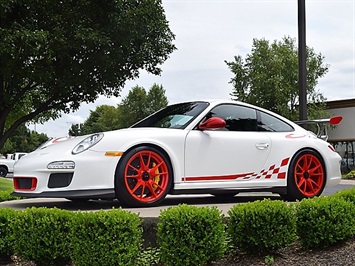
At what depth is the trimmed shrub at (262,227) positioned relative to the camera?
4211 millimetres

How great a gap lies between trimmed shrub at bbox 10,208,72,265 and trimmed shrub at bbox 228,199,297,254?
147cm

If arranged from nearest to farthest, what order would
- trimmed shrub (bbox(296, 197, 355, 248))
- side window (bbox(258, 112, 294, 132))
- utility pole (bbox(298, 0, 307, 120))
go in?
trimmed shrub (bbox(296, 197, 355, 248))
side window (bbox(258, 112, 294, 132))
utility pole (bbox(298, 0, 307, 120))

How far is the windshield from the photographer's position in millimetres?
5617

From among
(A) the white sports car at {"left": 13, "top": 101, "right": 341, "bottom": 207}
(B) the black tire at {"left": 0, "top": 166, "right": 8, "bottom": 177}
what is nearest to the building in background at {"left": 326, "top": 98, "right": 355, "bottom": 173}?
(B) the black tire at {"left": 0, "top": 166, "right": 8, "bottom": 177}

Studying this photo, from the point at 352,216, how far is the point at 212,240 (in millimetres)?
1402

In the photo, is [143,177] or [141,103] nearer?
[143,177]

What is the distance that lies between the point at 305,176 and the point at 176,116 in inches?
67.7

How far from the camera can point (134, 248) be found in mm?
4117

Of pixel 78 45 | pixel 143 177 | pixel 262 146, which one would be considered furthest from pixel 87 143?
pixel 78 45

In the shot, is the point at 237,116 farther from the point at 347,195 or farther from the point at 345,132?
the point at 345,132

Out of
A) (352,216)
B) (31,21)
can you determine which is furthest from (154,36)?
(352,216)

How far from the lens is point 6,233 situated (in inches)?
187

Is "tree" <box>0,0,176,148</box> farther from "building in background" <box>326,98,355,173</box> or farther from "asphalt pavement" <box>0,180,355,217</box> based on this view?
"building in background" <box>326,98,355,173</box>

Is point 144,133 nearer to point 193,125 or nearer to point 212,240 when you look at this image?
point 193,125
